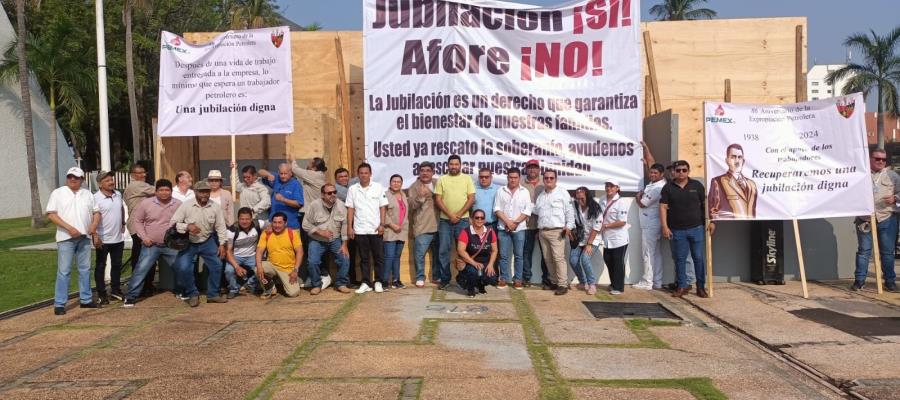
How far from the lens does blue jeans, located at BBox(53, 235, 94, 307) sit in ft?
24.5

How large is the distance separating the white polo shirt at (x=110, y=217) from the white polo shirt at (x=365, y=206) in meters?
2.62

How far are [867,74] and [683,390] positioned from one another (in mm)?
38486

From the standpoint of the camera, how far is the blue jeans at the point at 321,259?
8.59 metres

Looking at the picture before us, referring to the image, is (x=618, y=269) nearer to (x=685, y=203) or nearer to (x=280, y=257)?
(x=685, y=203)

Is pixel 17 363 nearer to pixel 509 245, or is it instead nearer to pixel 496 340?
pixel 496 340

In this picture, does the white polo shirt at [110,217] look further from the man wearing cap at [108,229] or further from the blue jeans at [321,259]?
the blue jeans at [321,259]

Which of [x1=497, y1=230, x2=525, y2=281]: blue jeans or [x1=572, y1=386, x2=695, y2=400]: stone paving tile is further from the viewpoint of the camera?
[x1=497, y1=230, x2=525, y2=281]: blue jeans

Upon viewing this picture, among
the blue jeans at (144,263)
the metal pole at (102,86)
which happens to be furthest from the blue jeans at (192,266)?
the metal pole at (102,86)

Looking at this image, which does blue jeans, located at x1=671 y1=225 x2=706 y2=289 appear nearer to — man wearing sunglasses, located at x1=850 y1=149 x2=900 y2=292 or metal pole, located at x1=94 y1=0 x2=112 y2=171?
man wearing sunglasses, located at x1=850 y1=149 x2=900 y2=292

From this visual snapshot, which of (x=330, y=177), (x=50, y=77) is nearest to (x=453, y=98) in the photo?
(x=330, y=177)

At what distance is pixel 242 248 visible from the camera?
27.6 ft

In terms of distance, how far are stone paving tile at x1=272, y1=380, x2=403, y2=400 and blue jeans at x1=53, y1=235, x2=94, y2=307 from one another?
13.2 ft

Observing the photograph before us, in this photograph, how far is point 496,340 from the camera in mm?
→ 6055

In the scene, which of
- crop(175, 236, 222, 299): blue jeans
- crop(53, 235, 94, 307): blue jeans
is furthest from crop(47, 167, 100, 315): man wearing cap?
crop(175, 236, 222, 299): blue jeans
